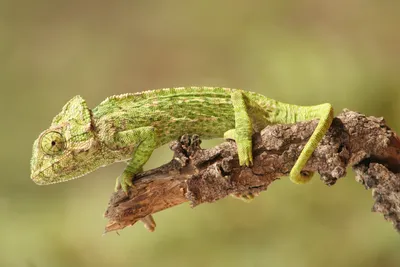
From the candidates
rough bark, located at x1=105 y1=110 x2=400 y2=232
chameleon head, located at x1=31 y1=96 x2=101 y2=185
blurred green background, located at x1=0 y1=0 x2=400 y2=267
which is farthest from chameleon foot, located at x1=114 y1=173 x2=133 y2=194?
blurred green background, located at x1=0 y1=0 x2=400 y2=267

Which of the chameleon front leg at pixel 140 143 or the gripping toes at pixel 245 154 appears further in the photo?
the chameleon front leg at pixel 140 143

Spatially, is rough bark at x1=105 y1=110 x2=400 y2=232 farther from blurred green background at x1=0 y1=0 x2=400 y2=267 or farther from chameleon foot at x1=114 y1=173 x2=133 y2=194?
blurred green background at x1=0 y1=0 x2=400 y2=267

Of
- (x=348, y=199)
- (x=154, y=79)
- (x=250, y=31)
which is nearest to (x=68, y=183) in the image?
(x=154, y=79)

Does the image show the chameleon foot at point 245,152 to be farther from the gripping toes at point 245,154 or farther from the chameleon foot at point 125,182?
the chameleon foot at point 125,182

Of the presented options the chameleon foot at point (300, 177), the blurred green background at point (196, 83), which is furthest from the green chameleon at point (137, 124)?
the blurred green background at point (196, 83)

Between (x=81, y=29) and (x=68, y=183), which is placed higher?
(x=81, y=29)

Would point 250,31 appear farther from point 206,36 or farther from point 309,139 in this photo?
point 309,139
